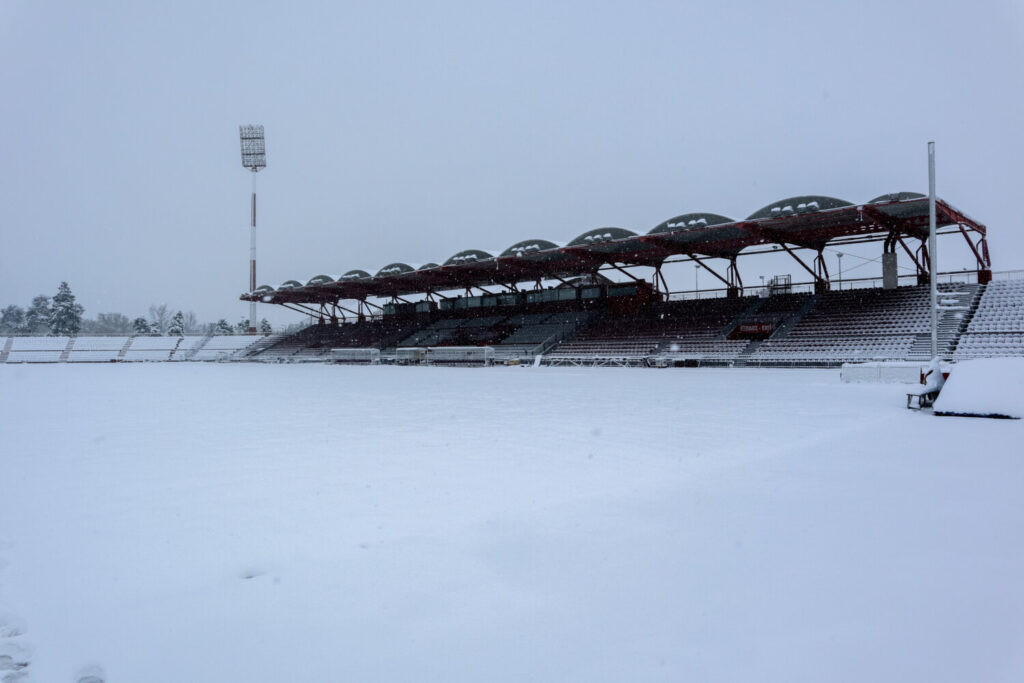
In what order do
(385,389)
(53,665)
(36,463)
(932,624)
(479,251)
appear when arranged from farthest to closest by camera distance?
1. (479,251)
2. (385,389)
3. (36,463)
4. (932,624)
5. (53,665)

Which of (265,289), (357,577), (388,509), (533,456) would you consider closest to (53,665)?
(357,577)

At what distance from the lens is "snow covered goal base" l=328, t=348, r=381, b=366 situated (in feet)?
156

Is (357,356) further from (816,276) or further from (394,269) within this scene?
(816,276)

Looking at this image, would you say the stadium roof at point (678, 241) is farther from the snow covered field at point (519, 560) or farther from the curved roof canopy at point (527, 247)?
the snow covered field at point (519, 560)

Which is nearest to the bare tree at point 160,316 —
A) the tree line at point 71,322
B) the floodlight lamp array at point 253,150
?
the tree line at point 71,322

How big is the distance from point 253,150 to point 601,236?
4750 cm

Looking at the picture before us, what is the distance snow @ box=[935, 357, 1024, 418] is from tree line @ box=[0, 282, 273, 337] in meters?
69.5

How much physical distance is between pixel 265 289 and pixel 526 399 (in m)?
47.9

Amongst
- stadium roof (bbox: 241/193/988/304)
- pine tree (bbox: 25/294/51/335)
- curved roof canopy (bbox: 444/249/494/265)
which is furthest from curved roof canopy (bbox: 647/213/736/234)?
pine tree (bbox: 25/294/51/335)

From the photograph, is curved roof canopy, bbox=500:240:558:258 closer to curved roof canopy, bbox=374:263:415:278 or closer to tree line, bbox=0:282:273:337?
curved roof canopy, bbox=374:263:415:278

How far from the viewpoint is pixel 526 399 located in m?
14.9

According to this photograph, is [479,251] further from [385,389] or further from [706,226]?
Result: [385,389]

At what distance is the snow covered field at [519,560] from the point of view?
8.46 feet

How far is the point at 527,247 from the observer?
129 feet
